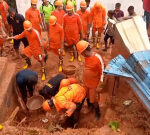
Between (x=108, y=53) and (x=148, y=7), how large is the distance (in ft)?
7.84

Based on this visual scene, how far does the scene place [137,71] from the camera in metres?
3.78

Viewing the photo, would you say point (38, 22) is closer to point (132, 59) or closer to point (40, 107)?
point (40, 107)

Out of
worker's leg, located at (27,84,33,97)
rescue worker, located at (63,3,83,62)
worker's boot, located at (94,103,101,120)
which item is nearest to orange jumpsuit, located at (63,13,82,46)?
rescue worker, located at (63,3,83,62)

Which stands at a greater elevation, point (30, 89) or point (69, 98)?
point (69, 98)

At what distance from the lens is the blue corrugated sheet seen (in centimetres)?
353

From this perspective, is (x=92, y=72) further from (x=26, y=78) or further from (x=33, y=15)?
(x=33, y=15)

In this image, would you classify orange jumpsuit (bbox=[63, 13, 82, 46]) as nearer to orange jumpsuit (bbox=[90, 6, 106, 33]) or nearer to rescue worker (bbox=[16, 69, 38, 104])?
orange jumpsuit (bbox=[90, 6, 106, 33])

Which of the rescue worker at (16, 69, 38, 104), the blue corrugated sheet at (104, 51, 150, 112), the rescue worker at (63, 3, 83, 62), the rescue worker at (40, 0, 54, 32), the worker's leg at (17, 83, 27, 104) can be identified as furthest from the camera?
the rescue worker at (40, 0, 54, 32)

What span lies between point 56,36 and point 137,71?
9.79ft

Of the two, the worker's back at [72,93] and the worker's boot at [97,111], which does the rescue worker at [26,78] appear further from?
the worker's boot at [97,111]

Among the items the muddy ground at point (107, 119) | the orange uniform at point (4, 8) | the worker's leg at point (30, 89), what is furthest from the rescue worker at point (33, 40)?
the orange uniform at point (4, 8)

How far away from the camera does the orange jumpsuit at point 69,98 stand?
4.04 m

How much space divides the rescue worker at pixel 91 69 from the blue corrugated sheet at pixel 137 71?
0.37 metres

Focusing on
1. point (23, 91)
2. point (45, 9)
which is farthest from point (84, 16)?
point (23, 91)
